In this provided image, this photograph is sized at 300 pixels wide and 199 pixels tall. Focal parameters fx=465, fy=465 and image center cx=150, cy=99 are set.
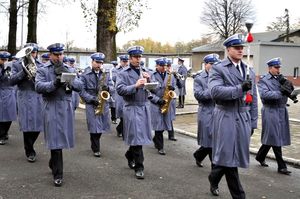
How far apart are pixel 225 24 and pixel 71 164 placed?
64518mm

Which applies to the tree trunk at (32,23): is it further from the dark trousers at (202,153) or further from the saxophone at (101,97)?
the dark trousers at (202,153)

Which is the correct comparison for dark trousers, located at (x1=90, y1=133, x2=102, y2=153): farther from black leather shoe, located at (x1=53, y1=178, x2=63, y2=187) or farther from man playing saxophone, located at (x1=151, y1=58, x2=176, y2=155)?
black leather shoe, located at (x1=53, y1=178, x2=63, y2=187)

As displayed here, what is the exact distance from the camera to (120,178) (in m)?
7.45

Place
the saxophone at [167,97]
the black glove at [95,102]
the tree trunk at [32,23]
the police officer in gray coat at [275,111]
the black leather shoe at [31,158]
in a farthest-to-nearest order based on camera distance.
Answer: the tree trunk at [32,23]
the saxophone at [167,97]
the black glove at [95,102]
the black leather shoe at [31,158]
the police officer in gray coat at [275,111]

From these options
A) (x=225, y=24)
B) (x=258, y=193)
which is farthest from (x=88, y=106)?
(x=225, y=24)

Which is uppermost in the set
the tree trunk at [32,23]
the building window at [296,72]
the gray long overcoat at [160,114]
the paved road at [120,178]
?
the tree trunk at [32,23]

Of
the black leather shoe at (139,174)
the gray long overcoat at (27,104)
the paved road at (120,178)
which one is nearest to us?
the paved road at (120,178)

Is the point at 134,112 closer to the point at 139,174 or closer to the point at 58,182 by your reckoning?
the point at 139,174

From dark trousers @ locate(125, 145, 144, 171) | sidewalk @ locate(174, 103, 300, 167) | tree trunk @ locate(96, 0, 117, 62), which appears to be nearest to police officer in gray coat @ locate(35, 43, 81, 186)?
dark trousers @ locate(125, 145, 144, 171)

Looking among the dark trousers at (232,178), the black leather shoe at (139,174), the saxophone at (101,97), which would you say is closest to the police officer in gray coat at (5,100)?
the saxophone at (101,97)

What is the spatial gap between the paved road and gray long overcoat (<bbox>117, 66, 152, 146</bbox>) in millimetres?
649

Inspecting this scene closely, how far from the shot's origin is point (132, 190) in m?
6.76

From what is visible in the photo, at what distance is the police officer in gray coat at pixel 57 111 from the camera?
6992 mm

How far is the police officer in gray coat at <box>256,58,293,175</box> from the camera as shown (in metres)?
8.16
